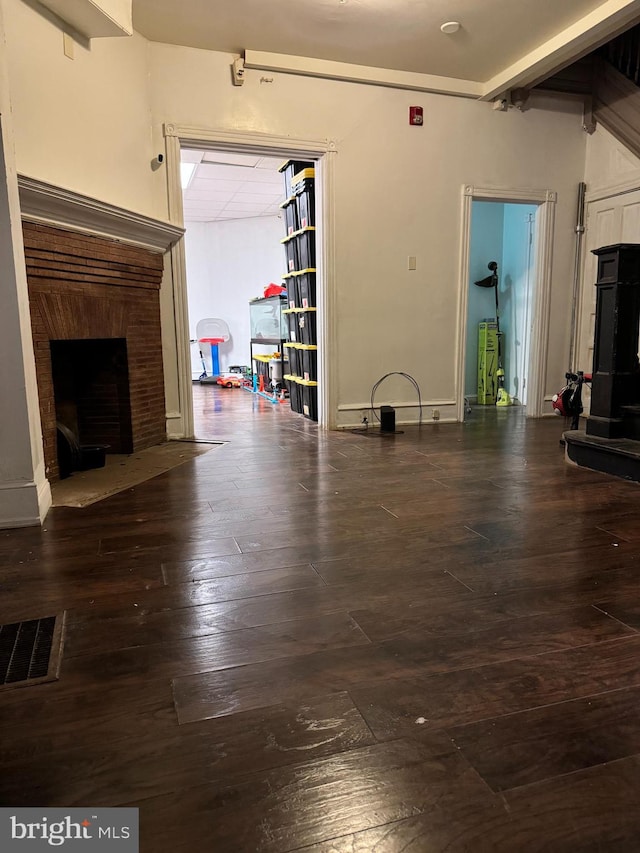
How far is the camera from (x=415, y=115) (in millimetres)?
4828

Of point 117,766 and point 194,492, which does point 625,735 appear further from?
point 194,492

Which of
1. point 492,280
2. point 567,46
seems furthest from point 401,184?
point 492,280

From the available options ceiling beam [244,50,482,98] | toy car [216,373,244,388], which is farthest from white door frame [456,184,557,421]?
toy car [216,373,244,388]

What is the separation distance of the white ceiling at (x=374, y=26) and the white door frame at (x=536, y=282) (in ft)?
3.54

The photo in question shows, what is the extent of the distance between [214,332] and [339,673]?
9457 millimetres

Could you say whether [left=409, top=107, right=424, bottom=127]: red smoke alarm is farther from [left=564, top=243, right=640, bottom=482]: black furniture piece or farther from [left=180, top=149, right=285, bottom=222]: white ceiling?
[left=564, top=243, right=640, bottom=482]: black furniture piece

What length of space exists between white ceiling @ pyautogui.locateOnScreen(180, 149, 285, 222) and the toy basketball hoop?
5.85 ft

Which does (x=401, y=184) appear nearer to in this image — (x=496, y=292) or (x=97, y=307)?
(x=496, y=292)

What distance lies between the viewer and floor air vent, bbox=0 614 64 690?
4.74ft

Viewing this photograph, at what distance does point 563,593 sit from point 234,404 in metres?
5.44

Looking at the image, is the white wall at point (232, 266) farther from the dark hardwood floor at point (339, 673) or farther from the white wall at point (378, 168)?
the dark hardwood floor at point (339, 673)

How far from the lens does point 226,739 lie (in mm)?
1213

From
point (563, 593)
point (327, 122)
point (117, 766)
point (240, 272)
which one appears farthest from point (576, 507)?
point (240, 272)

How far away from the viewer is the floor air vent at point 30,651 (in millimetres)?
1443
